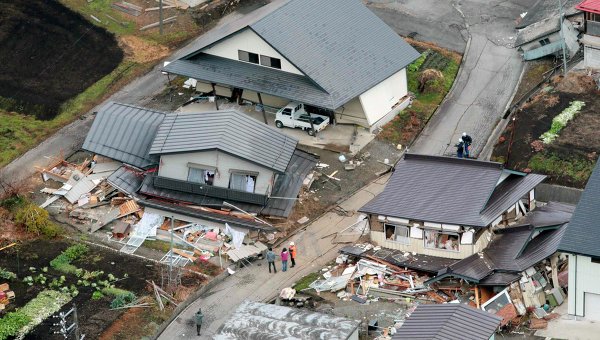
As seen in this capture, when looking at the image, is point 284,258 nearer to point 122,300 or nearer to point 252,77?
point 122,300

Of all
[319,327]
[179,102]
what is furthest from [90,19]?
[319,327]

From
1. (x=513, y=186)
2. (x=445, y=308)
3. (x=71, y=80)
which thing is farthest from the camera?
(x=71, y=80)

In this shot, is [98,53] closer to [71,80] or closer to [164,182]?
[71,80]

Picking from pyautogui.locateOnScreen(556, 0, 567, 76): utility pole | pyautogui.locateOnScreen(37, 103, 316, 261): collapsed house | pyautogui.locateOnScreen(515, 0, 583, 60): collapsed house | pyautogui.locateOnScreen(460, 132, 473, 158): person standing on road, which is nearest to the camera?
pyautogui.locateOnScreen(37, 103, 316, 261): collapsed house

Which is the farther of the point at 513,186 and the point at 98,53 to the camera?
the point at 98,53

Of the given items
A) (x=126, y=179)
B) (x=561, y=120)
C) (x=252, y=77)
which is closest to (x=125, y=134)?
(x=126, y=179)

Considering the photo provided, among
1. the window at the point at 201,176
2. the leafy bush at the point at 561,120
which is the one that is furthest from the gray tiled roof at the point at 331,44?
the leafy bush at the point at 561,120

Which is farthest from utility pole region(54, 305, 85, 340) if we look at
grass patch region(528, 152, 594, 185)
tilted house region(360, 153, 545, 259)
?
grass patch region(528, 152, 594, 185)

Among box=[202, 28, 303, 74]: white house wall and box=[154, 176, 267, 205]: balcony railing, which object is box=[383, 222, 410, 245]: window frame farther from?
box=[202, 28, 303, 74]: white house wall
